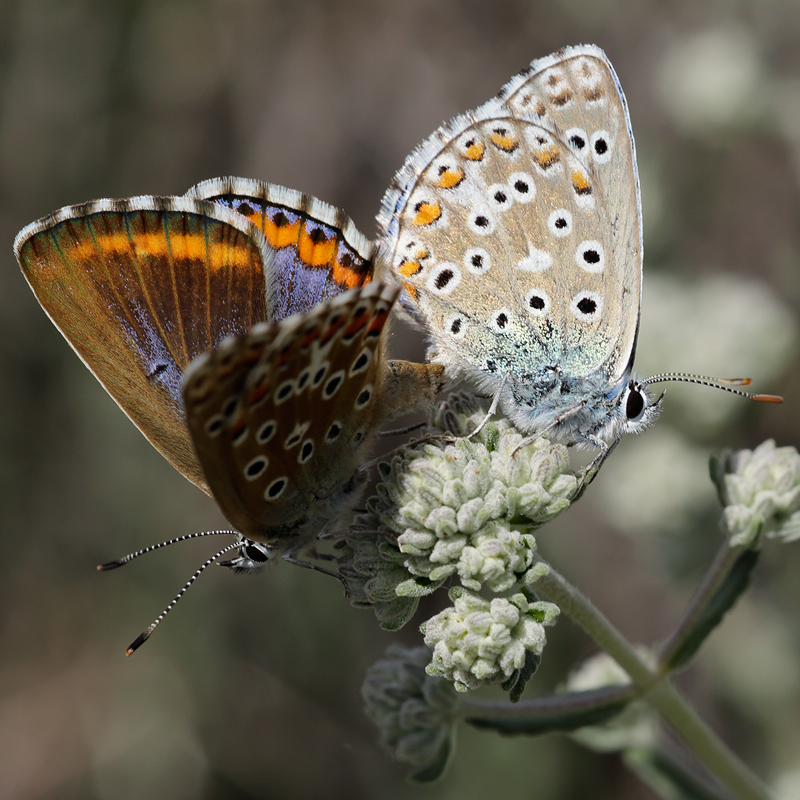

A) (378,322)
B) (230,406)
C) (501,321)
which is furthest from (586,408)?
(230,406)

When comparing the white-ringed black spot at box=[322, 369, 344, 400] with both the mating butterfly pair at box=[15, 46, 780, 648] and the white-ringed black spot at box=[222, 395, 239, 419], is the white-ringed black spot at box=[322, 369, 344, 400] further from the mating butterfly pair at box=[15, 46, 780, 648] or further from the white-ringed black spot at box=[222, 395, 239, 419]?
→ the white-ringed black spot at box=[222, 395, 239, 419]

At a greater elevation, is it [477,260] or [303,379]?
[477,260]

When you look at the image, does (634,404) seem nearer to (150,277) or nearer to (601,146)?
(601,146)

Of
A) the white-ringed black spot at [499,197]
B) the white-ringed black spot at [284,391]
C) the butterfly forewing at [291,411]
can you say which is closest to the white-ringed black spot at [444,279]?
the white-ringed black spot at [499,197]

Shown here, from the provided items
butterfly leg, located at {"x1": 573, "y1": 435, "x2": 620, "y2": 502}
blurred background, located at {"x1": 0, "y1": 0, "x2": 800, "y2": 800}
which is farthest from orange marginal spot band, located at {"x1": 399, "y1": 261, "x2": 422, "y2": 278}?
blurred background, located at {"x1": 0, "y1": 0, "x2": 800, "y2": 800}

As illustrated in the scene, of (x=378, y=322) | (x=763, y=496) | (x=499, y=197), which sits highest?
(x=499, y=197)

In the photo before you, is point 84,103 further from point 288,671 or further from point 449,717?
point 449,717

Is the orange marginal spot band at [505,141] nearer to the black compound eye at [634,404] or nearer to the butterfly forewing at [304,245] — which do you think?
the butterfly forewing at [304,245]
